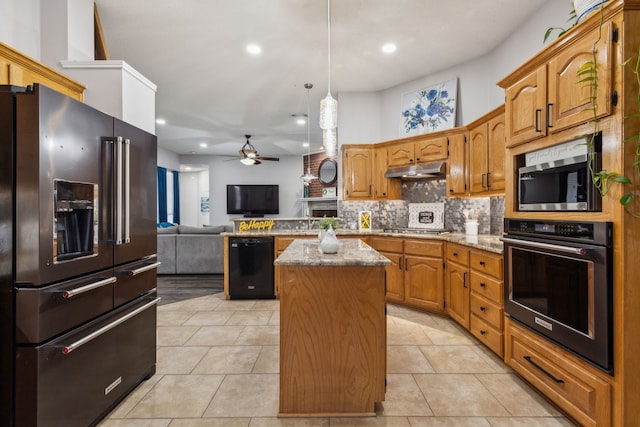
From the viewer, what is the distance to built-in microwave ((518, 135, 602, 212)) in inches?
60.9

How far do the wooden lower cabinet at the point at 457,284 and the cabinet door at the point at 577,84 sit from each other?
4.78 feet

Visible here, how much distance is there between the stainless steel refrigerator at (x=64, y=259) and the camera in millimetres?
1325

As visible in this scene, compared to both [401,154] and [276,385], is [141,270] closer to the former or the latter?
[276,385]

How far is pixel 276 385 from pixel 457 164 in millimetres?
2946

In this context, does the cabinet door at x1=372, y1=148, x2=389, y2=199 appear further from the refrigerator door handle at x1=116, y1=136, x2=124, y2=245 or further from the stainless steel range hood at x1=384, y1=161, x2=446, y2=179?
the refrigerator door handle at x1=116, y1=136, x2=124, y2=245

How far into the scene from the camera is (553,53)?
1765 millimetres

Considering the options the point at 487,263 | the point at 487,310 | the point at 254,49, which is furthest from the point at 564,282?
the point at 254,49

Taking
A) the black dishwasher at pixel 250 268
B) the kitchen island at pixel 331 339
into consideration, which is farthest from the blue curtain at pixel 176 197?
the kitchen island at pixel 331 339

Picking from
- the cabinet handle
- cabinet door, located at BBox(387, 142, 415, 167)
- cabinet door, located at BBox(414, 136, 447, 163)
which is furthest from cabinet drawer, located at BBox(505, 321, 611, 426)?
cabinet door, located at BBox(387, 142, 415, 167)

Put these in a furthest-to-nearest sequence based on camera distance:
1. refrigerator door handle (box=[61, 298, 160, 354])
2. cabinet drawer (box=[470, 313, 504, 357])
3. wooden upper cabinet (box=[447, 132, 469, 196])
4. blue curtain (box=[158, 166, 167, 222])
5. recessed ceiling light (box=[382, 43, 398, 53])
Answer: blue curtain (box=[158, 166, 167, 222]), wooden upper cabinet (box=[447, 132, 469, 196]), recessed ceiling light (box=[382, 43, 398, 53]), cabinet drawer (box=[470, 313, 504, 357]), refrigerator door handle (box=[61, 298, 160, 354])

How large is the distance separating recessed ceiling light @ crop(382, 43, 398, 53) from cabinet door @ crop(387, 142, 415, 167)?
114cm

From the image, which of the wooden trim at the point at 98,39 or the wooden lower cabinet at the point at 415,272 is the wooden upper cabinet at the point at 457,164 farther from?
the wooden trim at the point at 98,39

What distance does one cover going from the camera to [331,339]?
176 centimetres

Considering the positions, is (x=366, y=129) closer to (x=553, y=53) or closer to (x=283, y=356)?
(x=553, y=53)
